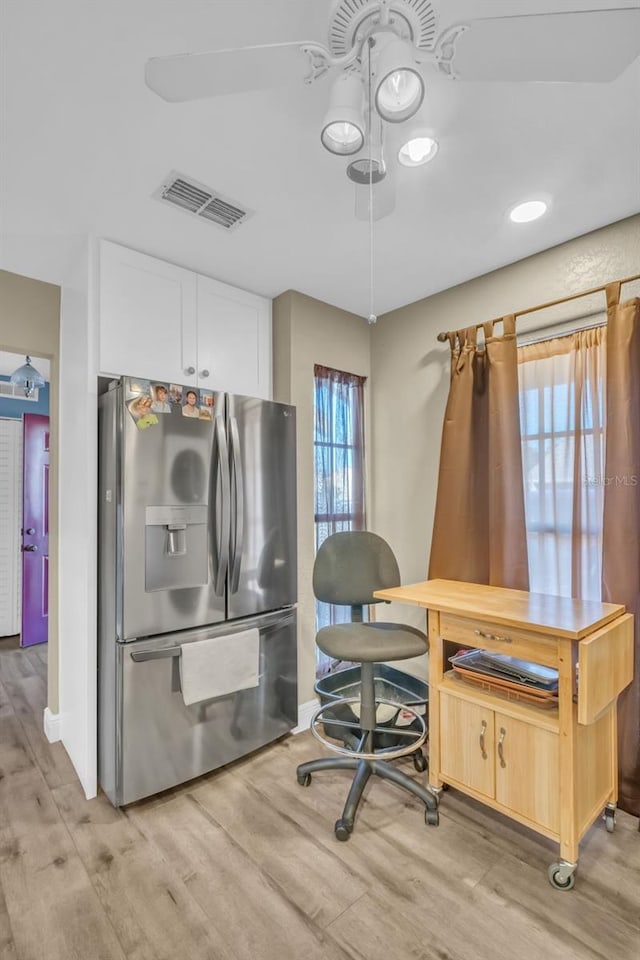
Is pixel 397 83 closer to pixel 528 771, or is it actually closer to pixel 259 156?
pixel 259 156

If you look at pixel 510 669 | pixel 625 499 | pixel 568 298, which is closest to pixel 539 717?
pixel 510 669

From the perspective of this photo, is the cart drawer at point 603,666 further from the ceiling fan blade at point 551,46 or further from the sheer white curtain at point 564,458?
the ceiling fan blade at point 551,46

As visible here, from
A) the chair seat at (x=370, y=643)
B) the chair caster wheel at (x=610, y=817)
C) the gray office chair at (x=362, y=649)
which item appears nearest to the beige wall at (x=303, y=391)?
the gray office chair at (x=362, y=649)

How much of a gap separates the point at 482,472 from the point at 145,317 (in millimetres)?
1949

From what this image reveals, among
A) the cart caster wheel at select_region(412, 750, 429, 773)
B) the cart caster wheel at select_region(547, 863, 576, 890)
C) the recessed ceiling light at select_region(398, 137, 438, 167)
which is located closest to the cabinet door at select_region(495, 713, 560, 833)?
the cart caster wheel at select_region(547, 863, 576, 890)

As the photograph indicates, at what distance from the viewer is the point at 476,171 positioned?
70.4 inches

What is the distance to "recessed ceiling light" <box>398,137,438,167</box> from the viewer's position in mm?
1574

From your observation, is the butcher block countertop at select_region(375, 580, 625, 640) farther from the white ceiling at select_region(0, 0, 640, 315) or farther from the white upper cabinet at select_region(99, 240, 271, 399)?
the white ceiling at select_region(0, 0, 640, 315)

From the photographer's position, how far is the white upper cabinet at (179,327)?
2.23 metres

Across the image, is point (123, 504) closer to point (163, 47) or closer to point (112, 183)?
point (112, 183)

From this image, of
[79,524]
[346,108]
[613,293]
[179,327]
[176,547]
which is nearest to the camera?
[346,108]

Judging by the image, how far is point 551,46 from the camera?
966mm

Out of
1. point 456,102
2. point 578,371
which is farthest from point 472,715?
point 456,102

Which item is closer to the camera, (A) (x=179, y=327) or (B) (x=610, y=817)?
(B) (x=610, y=817)
